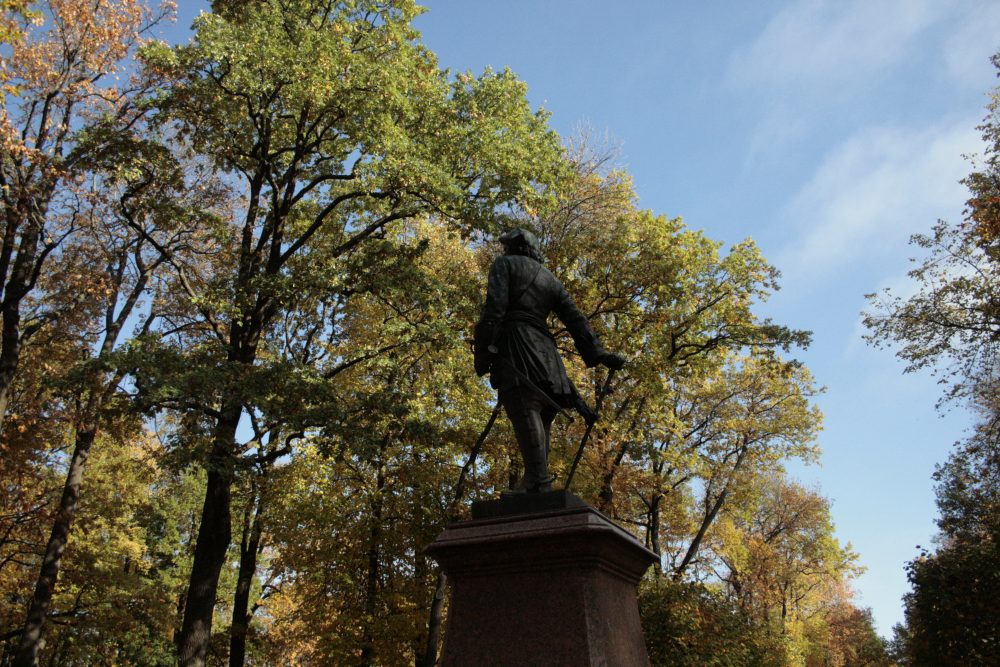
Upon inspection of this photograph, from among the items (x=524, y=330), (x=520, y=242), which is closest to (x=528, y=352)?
(x=524, y=330)

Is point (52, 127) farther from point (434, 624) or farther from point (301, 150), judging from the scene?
point (434, 624)

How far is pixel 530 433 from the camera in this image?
19.3ft

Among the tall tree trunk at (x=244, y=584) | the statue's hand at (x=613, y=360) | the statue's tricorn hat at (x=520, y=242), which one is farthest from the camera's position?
the tall tree trunk at (x=244, y=584)

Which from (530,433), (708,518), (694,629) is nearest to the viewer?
(530,433)

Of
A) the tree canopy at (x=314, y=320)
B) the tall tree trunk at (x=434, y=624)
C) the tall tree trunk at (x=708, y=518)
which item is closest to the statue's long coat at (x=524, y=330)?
the tree canopy at (x=314, y=320)

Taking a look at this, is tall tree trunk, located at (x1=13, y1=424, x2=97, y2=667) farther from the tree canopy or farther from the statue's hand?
the statue's hand

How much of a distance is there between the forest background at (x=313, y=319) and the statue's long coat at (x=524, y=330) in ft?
22.5

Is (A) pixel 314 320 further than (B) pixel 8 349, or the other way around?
(A) pixel 314 320

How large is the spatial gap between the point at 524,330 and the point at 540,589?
2109 millimetres

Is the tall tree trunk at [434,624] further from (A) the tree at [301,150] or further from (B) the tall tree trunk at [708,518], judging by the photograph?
(B) the tall tree trunk at [708,518]

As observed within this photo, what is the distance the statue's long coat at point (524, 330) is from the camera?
6.06 m

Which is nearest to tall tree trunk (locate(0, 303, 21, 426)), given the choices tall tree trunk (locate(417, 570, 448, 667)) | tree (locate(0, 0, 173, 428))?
tree (locate(0, 0, 173, 428))

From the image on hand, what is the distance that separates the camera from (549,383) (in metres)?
6.04

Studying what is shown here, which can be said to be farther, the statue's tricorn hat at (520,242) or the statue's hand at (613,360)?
the statue's tricorn hat at (520,242)
